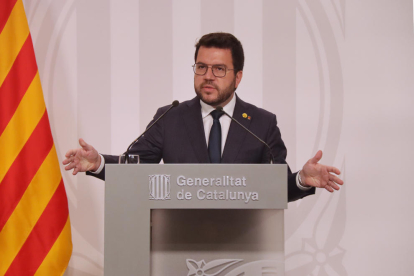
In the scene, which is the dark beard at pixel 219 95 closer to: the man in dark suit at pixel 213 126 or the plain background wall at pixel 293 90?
the man in dark suit at pixel 213 126

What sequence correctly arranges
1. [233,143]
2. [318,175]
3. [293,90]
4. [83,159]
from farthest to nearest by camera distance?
[293,90], [233,143], [83,159], [318,175]

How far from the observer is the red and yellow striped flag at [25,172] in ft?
8.64

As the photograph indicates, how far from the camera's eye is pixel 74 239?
321cm

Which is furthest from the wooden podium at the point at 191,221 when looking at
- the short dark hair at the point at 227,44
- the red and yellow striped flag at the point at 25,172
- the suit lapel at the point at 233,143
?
the red and yellow striped flag at the point at 25,172

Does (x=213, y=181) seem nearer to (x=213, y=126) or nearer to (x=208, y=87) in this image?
(x=213, y=126)

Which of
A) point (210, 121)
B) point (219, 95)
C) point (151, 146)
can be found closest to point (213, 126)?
point (210, 121)

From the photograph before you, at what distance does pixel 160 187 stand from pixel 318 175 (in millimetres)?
808

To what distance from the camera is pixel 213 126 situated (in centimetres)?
239

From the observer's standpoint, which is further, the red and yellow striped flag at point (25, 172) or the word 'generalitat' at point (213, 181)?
the red and yellow striped flag at point (25, 172)

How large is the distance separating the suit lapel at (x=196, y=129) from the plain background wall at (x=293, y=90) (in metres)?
0.78

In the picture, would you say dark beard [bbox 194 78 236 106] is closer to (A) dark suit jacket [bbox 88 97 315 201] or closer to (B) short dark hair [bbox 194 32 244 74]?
(A) dark suit jacket [bbox 88 97 315 201]

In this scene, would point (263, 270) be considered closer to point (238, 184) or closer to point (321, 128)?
point (238, 184)

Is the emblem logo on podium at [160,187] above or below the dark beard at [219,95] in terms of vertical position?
below

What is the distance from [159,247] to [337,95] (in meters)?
2.22
